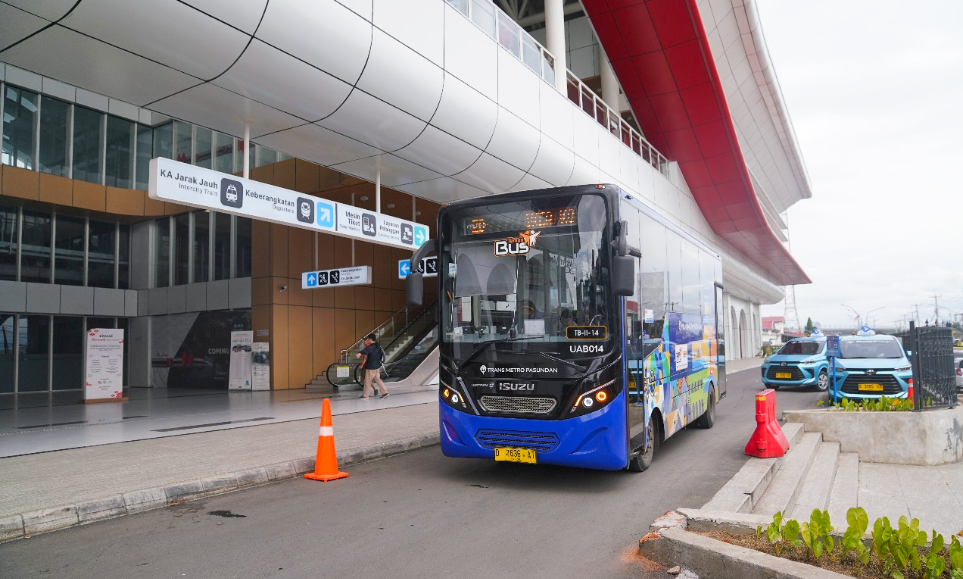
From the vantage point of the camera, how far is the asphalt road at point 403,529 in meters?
4.85

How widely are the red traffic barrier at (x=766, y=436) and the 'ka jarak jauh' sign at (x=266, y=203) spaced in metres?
7.61

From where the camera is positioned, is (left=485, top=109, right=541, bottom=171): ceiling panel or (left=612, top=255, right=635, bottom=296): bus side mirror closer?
(left=612, top=255, right=635, bottom=296): bus side mirror

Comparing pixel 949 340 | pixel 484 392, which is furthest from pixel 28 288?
pixel 949 340

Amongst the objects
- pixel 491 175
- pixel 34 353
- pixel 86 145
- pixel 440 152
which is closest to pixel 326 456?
pixel 440 152

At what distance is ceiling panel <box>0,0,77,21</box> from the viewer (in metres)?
7.38

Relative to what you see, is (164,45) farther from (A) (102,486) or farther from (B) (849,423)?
(B) (849,423)

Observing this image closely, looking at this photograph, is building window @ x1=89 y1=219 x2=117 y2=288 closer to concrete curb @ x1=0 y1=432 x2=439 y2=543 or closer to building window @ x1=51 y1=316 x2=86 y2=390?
building window @ x1=51 y1=316 x2=86 y2=390

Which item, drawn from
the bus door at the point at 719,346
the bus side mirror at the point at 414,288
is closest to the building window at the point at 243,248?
the bus door at the point at 719,346

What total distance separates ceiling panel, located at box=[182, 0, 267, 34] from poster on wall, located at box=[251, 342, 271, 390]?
48.9 feet

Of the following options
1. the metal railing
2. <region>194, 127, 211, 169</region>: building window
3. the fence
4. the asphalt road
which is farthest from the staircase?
<region>194, 127, 211, 169</region>: building window

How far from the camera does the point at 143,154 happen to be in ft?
89.7

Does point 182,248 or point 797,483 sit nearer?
point 797,483

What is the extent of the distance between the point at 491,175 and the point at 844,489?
386 inches

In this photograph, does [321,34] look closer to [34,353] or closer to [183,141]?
[183,141]
